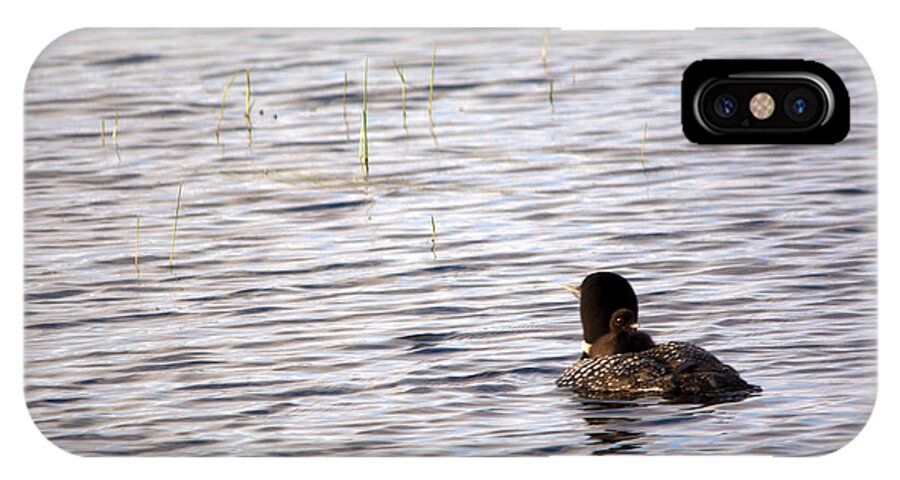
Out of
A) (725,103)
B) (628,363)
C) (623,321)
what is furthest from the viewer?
(628,363)

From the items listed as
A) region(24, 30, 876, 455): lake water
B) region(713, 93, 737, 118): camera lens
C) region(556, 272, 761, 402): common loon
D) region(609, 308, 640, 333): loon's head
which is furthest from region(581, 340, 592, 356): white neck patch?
region(713, 93, 737, 118): camera lens

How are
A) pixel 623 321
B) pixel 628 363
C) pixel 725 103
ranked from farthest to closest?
pixel 628 363 → pixel 623 321 → pixel 725 103

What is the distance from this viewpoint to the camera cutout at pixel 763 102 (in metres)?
19.3

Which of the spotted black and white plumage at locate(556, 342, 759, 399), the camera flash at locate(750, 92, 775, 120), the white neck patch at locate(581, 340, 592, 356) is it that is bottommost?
the spotted black and white plumage at locate(556, 342, 759, 399)

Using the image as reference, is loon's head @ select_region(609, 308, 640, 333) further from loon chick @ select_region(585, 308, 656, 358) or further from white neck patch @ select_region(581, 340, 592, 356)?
white neck patch @ select_region(581, 340, 592, 356)

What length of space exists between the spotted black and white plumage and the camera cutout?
720mm

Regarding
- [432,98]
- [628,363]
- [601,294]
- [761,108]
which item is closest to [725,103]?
[761,108]

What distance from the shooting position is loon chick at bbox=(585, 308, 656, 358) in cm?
1958

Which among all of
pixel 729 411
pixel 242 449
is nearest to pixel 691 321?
pixel 729 411

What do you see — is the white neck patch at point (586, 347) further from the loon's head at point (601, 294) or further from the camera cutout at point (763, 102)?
the camera cutout at point (763, 102)

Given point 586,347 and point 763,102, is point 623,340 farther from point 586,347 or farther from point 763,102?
point 763,102

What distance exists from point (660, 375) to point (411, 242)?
3.15 feet

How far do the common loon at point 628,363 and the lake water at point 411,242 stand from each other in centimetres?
5

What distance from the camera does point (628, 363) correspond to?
19.9m
